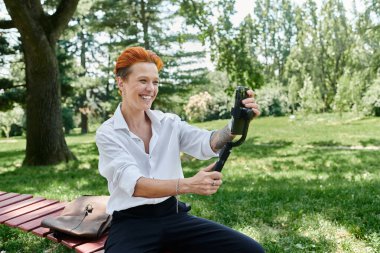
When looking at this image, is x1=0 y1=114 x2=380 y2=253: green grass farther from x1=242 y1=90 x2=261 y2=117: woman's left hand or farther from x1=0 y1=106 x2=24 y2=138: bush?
x1=0 y1=106 x2=24 y2=138: bush

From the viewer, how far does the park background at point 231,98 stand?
479cm

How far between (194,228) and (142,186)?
0.60 meters

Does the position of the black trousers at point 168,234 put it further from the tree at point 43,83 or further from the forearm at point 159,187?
the tree at point 43,83

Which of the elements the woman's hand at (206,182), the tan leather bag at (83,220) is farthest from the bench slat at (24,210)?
the woman's hand at (206,182)

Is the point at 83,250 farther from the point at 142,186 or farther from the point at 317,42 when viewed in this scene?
the point at 317,42

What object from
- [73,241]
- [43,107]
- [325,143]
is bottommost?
[325,143]

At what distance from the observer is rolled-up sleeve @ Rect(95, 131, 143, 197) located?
103 inches

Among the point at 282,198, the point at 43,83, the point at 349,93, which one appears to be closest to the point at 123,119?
the point at 282,198

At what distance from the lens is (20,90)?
1554 cm

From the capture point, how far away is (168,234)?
2.87m

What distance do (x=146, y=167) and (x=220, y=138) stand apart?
58 cm

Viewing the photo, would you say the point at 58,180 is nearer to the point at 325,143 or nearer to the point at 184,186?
the point at 184,186

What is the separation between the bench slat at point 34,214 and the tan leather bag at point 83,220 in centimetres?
48

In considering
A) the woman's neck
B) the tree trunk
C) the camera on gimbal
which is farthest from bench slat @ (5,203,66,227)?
the tree trunk
